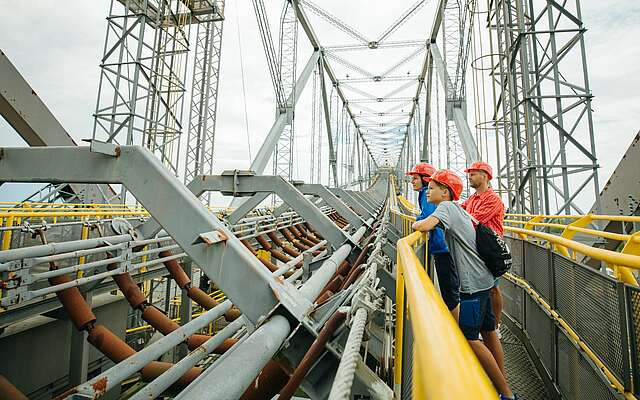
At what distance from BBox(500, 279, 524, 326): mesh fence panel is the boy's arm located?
7.73 ft

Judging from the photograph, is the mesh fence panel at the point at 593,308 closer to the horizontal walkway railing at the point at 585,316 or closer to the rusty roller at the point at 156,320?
the horizontal walkway railing at the point at 585,316

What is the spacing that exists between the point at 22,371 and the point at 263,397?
151 inches

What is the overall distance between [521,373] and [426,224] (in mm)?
2012

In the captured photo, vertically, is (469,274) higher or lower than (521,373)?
higher

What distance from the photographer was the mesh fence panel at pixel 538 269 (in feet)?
8.70

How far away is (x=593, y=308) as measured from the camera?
175 centimetres

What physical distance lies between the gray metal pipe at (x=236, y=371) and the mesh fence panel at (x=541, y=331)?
2.36 metres

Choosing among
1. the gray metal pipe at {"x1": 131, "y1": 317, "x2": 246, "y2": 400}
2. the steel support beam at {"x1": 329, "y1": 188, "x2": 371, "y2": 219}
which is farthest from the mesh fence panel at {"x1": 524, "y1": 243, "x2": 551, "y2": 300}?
the steel support beam at {"x1": 329, "y1": 188, "x2": 371, "y2": 219}

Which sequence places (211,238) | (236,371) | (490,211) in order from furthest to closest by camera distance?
(490,211), (211,238), (236,371)

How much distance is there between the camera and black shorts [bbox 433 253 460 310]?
2117 millimetres

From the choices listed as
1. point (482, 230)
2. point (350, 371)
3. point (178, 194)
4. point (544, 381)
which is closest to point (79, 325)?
point (178, 194)

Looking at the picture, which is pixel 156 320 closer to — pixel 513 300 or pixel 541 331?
pixel 541 331

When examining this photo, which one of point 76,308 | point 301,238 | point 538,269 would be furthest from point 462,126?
point 76,308

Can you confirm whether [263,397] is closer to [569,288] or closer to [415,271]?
[415,271]
